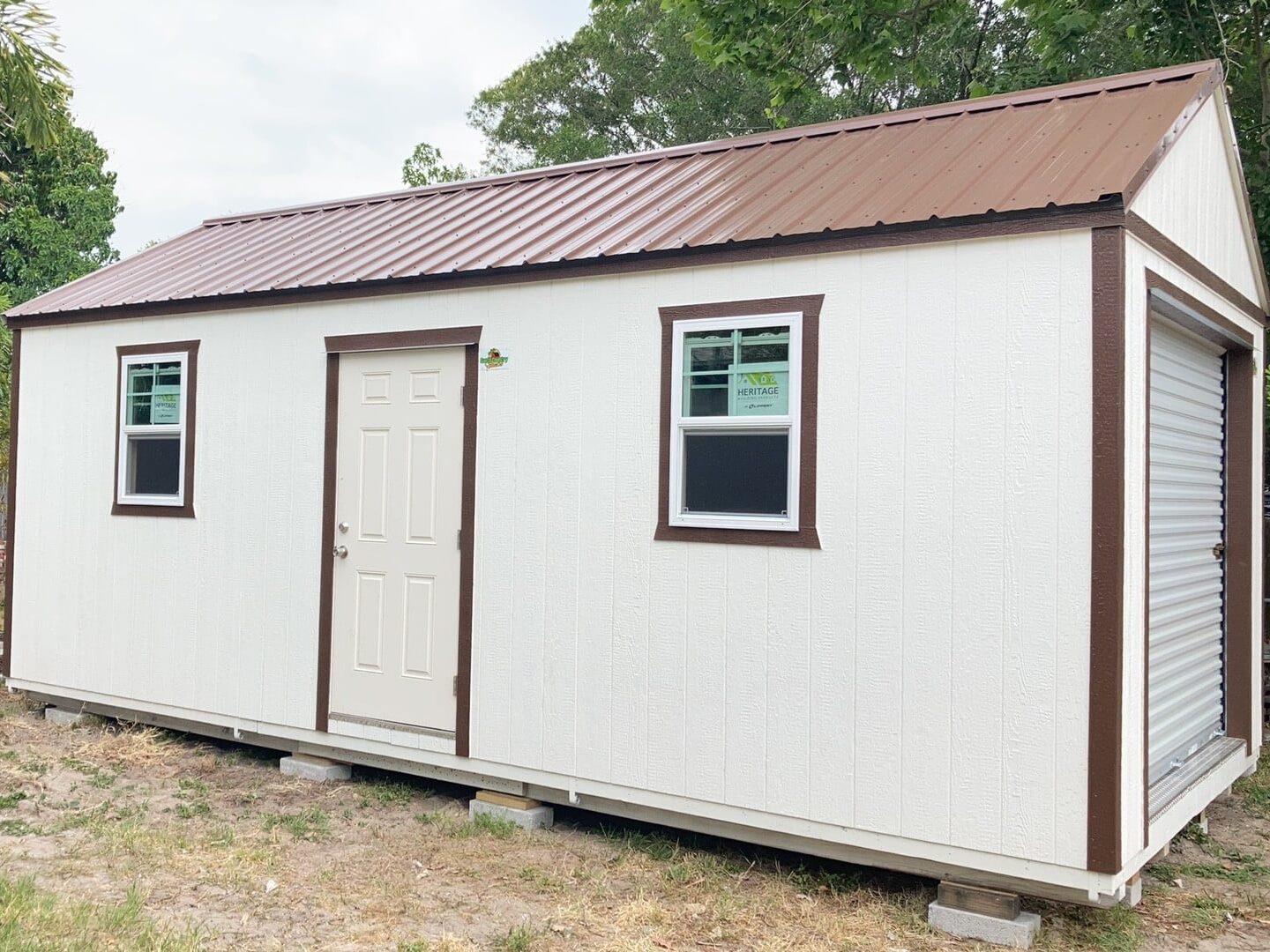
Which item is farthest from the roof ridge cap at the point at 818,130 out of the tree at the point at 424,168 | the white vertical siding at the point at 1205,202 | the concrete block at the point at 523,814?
the tree at the point at 424,168

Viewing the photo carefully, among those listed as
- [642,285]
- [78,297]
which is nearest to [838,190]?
[642,285]

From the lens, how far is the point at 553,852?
5270mm

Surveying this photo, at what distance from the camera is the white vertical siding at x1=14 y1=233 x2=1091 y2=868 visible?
432 centimetres

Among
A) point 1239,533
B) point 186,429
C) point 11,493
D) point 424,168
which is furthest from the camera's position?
point 424,168

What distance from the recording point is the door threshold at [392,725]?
5.92 metres

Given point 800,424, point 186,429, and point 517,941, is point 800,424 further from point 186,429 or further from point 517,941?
point 186,429

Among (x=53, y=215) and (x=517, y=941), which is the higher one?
(x=53, y=215)

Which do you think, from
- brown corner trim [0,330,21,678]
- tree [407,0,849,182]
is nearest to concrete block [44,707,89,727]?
brown corner trim [0,330,21,678]

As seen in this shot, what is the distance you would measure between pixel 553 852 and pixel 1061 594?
248 cm

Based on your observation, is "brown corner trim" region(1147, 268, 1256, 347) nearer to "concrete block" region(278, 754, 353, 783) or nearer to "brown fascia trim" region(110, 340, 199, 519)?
"concrete block" region(278, 754, 353, 783)

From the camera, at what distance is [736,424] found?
5.02 meters

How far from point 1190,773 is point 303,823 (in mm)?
4033

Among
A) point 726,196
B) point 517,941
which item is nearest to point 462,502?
point 726,196

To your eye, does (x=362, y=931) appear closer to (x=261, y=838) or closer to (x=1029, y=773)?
(x=261, y=838)
